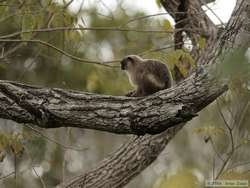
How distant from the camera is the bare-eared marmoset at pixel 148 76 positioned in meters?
5.54

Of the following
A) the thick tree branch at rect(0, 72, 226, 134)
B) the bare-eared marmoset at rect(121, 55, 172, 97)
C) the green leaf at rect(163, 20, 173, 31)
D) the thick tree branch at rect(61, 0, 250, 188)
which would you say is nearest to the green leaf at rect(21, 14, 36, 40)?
the thick tree branch at rect(0, 72, 226, 134)

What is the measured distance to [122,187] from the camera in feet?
19.9

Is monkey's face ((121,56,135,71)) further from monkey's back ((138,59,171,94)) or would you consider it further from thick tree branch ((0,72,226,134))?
thick tree branch ((0,72,226,134))

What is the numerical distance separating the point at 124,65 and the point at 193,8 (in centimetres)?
127

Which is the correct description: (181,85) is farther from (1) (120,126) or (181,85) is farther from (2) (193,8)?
(2) (193,8)

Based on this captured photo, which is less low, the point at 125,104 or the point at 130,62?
the point at 130,62

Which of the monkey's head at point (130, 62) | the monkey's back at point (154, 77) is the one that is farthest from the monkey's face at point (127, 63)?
the monkey's back at point (154, 77)

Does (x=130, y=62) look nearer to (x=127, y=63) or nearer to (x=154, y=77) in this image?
(x=127, y=63)

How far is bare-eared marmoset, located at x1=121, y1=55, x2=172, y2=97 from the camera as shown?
5539mm

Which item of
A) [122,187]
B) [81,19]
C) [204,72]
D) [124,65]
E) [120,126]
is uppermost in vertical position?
[81,19]

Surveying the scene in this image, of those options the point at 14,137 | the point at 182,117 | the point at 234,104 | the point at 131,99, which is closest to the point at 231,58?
the point at 182,117

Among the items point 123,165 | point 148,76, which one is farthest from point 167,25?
point 123,165

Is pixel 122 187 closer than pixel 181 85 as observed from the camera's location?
No

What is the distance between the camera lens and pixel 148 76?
5691 mm
